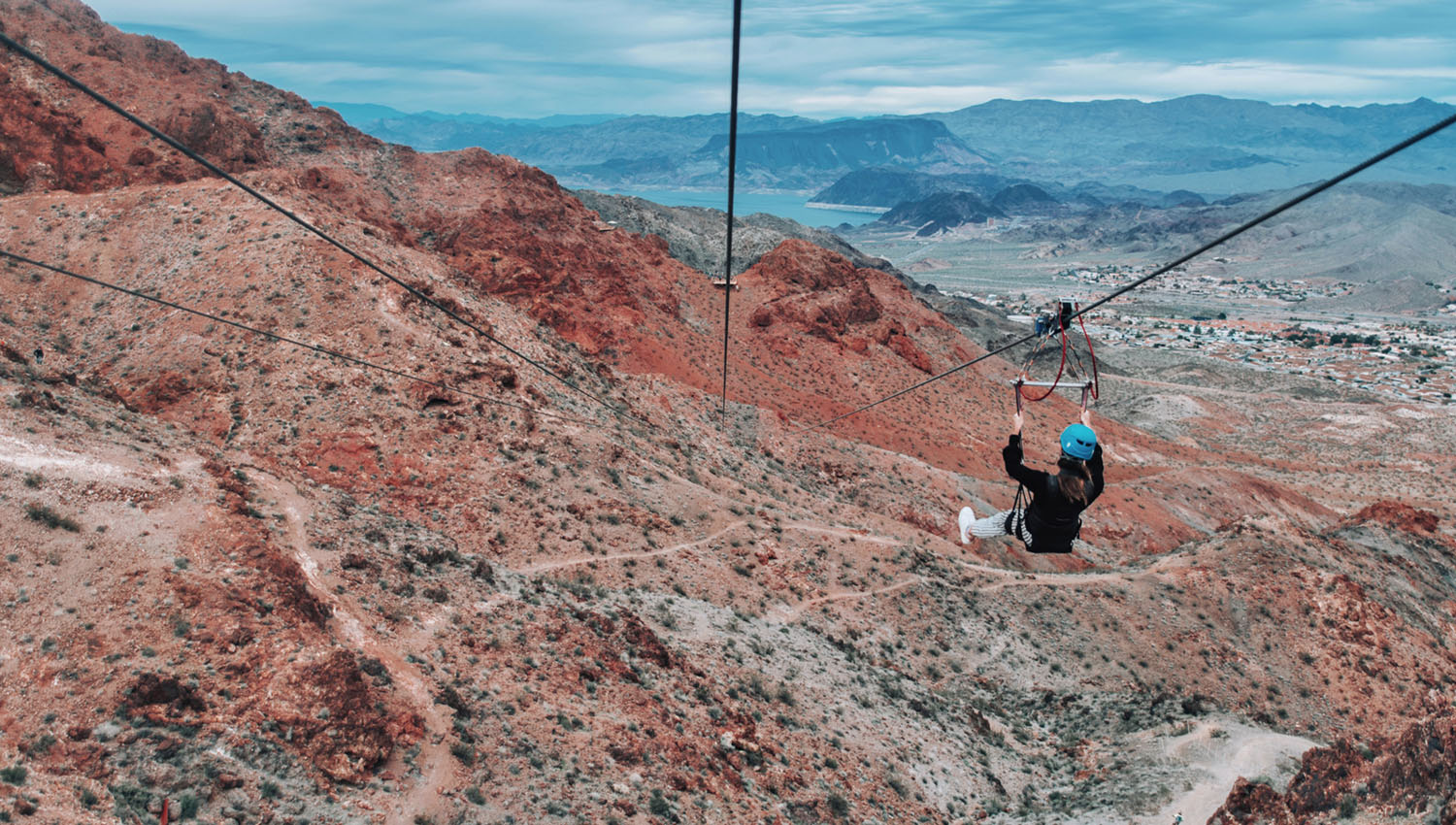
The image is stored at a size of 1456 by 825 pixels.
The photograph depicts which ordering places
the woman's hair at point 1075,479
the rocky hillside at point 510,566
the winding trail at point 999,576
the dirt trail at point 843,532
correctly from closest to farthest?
the woman's hair at point 1075,479 < the rocky hillside at point 510,566 < the winding trail at point 999,576 < the dirt trail at point 843,532

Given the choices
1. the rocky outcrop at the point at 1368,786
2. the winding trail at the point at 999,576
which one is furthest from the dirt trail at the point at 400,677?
the rocky outcrop at the point at 1368,786

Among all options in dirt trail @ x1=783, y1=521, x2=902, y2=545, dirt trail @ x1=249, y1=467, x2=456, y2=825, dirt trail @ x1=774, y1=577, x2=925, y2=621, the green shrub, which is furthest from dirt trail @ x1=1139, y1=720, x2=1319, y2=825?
the green shrub

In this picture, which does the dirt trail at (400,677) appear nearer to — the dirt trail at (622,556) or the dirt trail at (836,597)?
the dirt trail at (622,556)

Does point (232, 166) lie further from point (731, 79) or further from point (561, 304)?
point (731, 79)

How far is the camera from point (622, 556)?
865 inches

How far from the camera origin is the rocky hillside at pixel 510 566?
10.8 m

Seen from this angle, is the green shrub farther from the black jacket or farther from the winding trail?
the winding trail

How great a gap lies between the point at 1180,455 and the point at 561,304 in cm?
5242

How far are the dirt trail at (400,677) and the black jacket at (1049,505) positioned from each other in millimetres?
9018

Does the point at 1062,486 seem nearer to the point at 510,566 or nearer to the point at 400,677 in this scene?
the point at 400,677

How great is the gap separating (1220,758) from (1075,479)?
14991 millimetres

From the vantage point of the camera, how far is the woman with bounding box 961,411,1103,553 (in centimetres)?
1004

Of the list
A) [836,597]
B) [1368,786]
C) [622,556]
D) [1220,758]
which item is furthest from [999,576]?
[622,556]

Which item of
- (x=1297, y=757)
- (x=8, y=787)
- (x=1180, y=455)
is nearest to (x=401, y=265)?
(x=8, y=787)
